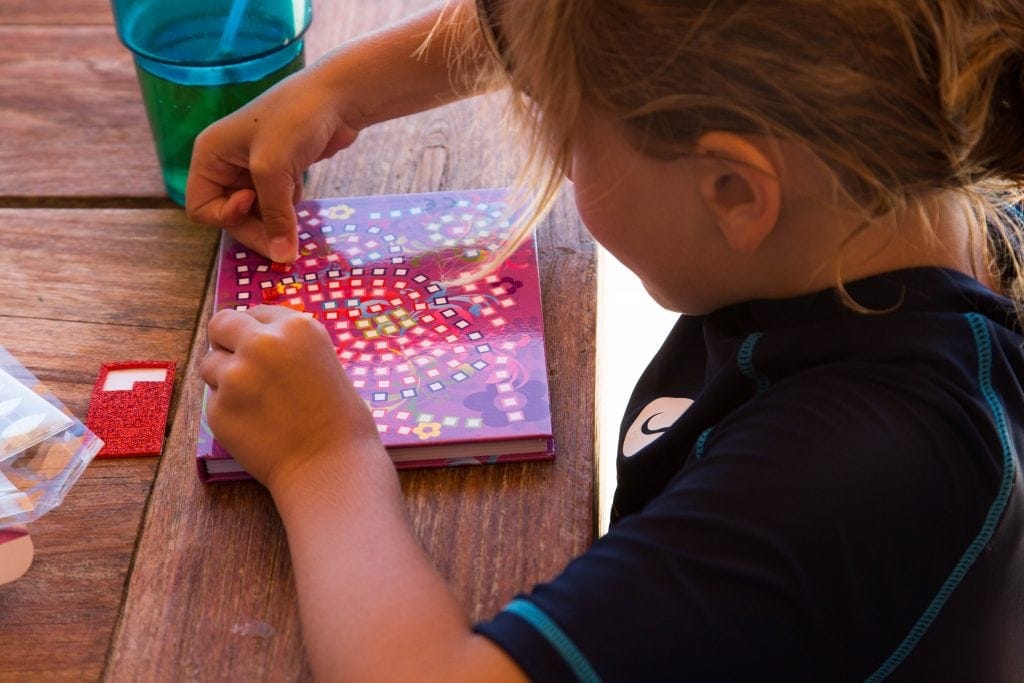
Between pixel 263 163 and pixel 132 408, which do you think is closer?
pixel 132 408

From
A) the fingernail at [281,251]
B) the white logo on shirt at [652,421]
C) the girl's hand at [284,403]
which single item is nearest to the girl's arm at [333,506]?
the girl's hand at [284,403]

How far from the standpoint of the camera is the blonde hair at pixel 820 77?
2.18ft

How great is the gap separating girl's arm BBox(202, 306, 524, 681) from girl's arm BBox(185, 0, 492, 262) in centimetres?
15

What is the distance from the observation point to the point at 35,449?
0.83 metres

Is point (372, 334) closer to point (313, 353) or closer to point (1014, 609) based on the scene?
point (313, 353)

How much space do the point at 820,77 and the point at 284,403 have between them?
1.33 ft

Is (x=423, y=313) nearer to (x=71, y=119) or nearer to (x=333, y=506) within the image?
(x=333, y=506)

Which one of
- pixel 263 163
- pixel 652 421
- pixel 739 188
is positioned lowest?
pixel 652 421

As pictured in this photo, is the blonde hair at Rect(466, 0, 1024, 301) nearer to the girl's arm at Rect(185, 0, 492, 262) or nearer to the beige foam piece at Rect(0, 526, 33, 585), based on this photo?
the girl's arm at Rect(185, 0, 492, 262)

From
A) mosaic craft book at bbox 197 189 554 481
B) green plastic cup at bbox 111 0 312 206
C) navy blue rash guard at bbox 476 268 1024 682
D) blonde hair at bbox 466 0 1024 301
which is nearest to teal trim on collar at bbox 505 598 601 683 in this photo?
navy blue rash guard at bbox 476 268 1024 682

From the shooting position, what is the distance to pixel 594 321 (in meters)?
0.95

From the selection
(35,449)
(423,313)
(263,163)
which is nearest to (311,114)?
(263,163)

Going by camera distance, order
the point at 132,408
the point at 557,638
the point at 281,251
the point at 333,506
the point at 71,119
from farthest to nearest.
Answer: the point at 71,119
the point at 281,251
the point at 132,408
the point at 333,506
the point at 557,638

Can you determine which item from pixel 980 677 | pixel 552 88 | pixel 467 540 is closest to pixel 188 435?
pixel 467 540
